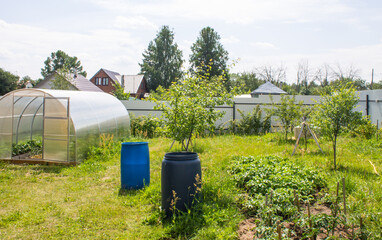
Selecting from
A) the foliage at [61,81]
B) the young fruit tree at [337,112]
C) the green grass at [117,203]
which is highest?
the foliage at [61,81]

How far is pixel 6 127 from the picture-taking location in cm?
916

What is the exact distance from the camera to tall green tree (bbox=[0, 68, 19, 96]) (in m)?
35.7

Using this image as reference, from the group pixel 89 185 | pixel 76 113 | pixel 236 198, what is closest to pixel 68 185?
pixel 89 185

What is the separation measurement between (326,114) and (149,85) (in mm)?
36260

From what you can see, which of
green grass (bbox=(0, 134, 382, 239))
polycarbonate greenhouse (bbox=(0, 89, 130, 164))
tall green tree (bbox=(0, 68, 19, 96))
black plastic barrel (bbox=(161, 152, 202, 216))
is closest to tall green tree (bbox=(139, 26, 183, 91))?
tall green tree (bbox=(0, 68, 19, 96))

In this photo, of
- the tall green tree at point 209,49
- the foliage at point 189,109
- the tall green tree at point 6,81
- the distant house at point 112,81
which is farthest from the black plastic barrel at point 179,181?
the tall green tree at point 6,81

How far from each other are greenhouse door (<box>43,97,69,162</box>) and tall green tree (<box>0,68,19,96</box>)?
3261cm

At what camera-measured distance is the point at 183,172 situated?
169 inches

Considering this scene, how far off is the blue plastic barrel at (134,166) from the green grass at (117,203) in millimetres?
253

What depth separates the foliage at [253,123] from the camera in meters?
13.9

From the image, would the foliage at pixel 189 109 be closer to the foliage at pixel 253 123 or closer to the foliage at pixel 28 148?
the foliage at pixel 28 148

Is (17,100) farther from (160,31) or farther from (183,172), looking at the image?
(160,31)

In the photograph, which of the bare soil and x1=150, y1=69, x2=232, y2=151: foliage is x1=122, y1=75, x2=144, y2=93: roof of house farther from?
the bare soil

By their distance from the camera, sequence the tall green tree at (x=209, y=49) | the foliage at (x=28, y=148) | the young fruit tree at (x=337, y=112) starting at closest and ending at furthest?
the young fruit tree at (x=337, y=112), the foliage at (x=28, y=148), the tall green tree at (x=209, y=49)
